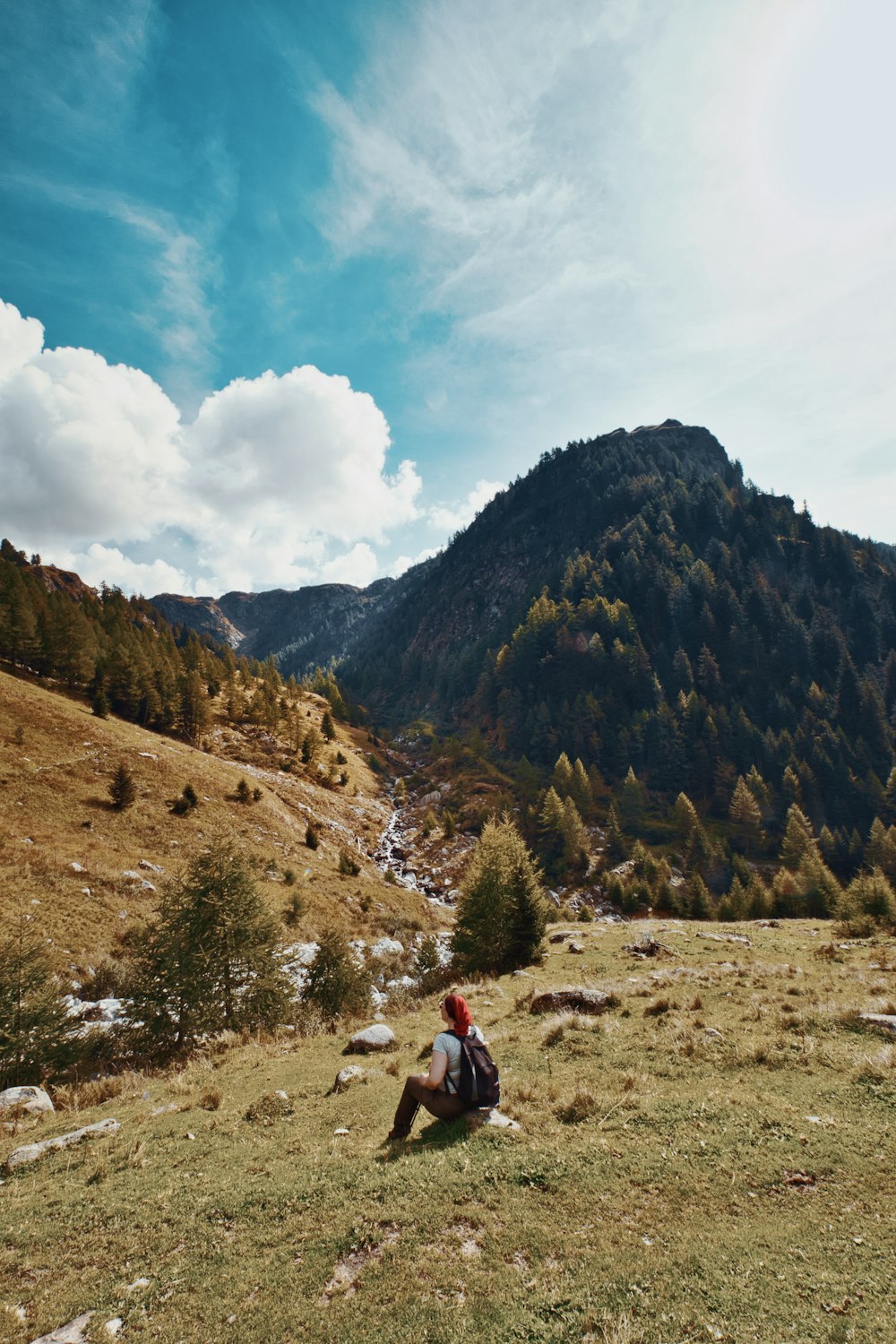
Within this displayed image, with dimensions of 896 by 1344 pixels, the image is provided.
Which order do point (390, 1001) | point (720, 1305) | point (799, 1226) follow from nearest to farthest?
1. point (720, 1305)
2. point (799, 1226)
3. point (390, 1001)

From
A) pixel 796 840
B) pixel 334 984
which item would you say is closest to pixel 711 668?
pixel 796 840

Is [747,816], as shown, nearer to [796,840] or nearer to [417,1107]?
[796,840]

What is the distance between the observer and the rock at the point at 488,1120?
8812mm

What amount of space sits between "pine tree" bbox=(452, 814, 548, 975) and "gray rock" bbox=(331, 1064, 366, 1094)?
708 inches

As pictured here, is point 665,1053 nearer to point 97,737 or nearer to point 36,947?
point 36,947

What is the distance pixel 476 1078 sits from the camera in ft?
29.4

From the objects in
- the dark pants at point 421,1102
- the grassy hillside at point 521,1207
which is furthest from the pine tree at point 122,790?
the dark pants at point 421,1102

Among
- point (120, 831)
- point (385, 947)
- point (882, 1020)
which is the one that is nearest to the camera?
point (882, 1020)

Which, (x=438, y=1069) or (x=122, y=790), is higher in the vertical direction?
(x=438, y=1069)

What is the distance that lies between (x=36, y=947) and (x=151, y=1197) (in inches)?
621

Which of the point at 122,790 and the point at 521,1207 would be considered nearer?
the point at 521,1207

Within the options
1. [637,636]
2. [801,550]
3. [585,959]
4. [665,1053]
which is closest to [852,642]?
[801,550]

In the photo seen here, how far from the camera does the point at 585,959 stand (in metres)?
27.2

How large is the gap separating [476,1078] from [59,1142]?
922 centimetres
